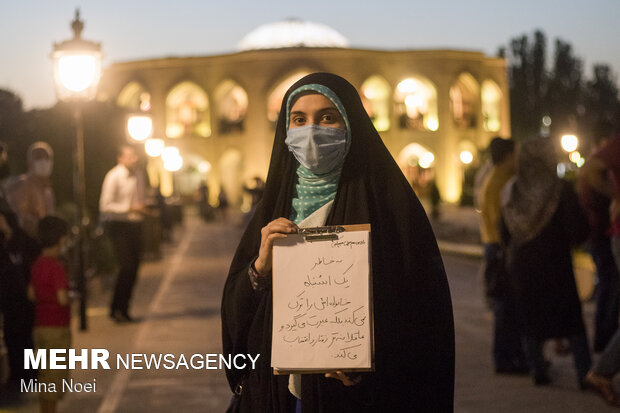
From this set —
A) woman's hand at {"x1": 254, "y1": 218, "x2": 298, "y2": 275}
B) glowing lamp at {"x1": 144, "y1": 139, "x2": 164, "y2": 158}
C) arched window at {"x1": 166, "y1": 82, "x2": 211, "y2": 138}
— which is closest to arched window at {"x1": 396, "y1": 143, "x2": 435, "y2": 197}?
arched window at {"x1": 166, "y1": 82, "x2": 211, "y2": 138}

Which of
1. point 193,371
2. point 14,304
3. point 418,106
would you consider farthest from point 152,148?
point 418,106

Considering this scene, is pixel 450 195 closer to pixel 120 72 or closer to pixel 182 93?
pixel 182 93

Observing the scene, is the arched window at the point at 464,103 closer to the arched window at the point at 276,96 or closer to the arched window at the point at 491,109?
the arched window at the point at 491,109

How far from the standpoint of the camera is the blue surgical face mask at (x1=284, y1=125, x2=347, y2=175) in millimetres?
2947

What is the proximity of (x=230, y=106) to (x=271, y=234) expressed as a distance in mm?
64330

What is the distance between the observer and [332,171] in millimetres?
3057

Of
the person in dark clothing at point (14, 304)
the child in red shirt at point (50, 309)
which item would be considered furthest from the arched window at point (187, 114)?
the child in red shirt at point (50, 309)

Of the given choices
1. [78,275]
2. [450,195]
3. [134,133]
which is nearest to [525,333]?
[78,275]

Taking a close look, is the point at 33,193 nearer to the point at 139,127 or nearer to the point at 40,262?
the point at 40,262

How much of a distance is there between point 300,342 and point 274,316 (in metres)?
0.12

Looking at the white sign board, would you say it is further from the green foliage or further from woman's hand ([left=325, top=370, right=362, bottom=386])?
the green foliage

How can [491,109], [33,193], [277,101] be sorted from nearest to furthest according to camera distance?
1. [33,193]
2. [277,101]
3. [491,109]

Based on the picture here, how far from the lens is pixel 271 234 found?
2818 mm

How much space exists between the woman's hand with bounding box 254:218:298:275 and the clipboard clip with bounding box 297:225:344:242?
4 cm
